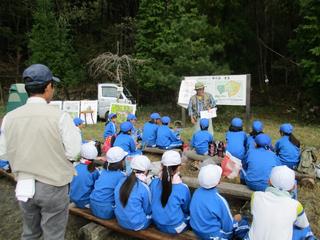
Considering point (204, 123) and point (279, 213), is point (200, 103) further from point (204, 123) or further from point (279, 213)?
point (279, 213)

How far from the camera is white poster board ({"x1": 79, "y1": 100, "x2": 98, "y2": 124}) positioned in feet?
42.5

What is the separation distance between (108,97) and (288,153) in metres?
10.1

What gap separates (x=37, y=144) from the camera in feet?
8.29

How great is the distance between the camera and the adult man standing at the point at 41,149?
253cm

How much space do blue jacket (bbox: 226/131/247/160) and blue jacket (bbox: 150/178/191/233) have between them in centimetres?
221

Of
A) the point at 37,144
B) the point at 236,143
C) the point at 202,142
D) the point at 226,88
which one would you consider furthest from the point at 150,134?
the point at 37,144

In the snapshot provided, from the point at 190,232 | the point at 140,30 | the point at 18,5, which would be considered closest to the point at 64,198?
the point at 190,232

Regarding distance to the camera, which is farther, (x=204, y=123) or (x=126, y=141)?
(x=204, y=123)

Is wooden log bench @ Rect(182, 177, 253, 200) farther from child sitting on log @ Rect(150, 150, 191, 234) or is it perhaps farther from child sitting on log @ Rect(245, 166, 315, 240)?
child sitting on log @ Rect(245, 166, 315, 240)

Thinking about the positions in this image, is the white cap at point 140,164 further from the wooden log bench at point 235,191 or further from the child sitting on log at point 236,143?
the child sitting on log at point 236,143

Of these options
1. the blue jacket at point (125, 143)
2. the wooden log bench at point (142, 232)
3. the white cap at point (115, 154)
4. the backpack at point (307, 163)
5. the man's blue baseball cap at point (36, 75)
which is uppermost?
the man's blue baseball cap at point (36, 75)

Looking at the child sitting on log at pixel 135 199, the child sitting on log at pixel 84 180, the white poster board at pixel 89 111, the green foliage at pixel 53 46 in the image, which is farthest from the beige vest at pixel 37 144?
the green foliage at pixel 53 46

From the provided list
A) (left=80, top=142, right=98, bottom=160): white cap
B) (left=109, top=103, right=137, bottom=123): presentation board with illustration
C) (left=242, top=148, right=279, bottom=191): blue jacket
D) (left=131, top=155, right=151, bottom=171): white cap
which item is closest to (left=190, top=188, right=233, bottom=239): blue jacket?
(left=131, top=155, right=151, bottom=171): white cap

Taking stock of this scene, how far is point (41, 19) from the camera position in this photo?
19.7m
